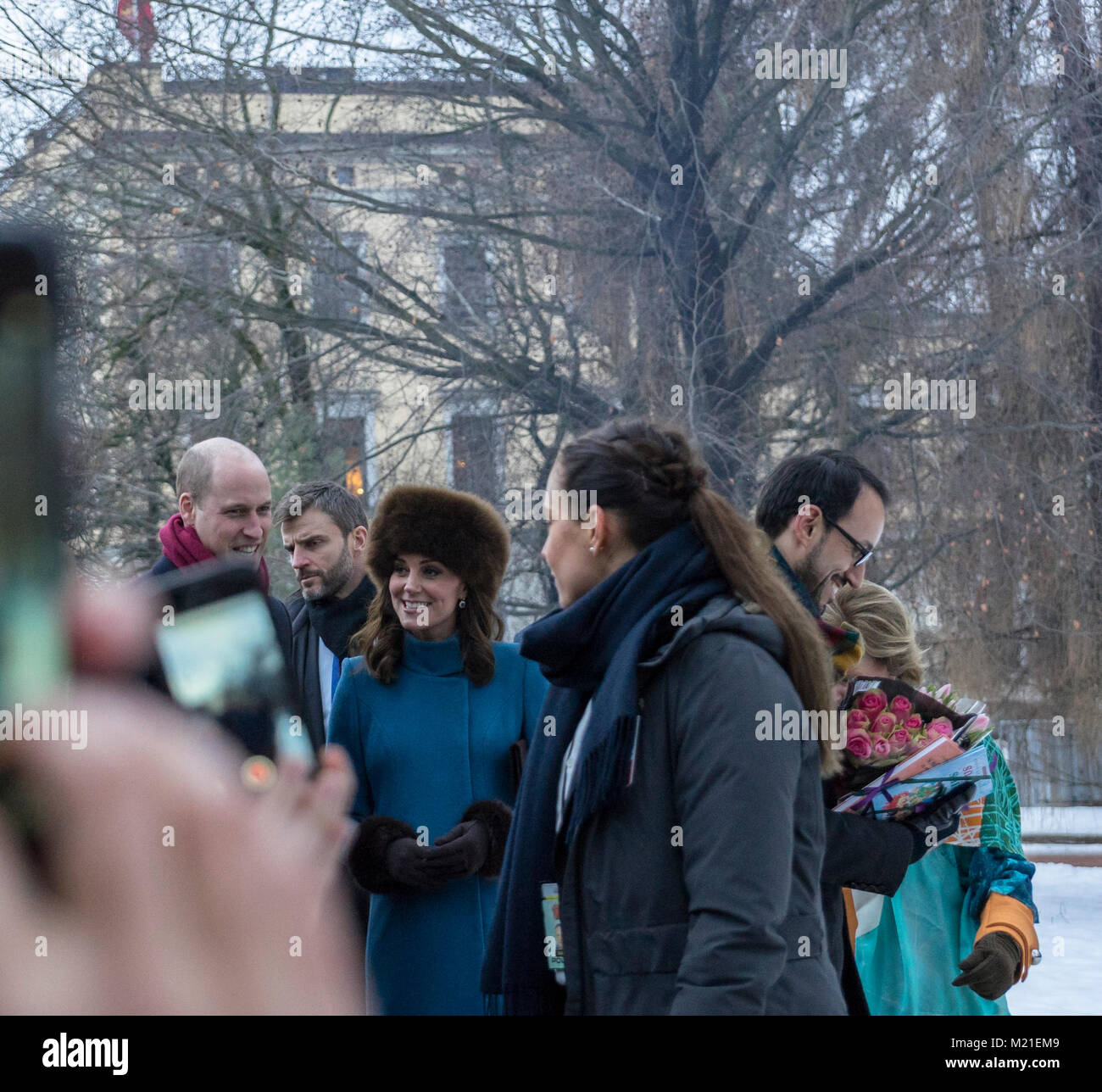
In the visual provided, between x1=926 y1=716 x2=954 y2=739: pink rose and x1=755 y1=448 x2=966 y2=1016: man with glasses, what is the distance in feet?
0.47

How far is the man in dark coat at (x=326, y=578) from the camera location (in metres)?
3.54

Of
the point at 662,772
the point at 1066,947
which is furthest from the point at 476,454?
the point at 662,772

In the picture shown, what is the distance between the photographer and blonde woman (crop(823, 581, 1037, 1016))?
2893mm

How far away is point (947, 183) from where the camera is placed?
294 inches

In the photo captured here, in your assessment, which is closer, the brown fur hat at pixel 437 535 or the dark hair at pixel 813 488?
the dark hair at pixel 813 488

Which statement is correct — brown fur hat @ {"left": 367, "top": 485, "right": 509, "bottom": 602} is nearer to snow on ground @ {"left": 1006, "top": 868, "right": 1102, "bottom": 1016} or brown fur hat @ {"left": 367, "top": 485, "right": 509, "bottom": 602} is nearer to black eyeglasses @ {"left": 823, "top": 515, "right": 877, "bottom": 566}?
black eyeglasses @ {"left": 823, "top": 515, "right": 877, "bottom": 566}

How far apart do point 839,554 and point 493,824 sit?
0.98 metres

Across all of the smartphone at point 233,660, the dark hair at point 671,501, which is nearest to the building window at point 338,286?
the dark hair at point 671,501

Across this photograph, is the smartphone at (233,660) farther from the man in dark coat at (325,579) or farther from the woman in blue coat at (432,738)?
the man in dark coat at (325,579)

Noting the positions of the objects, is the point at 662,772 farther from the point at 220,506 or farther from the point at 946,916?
the point at 220,506

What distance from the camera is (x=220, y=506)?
11.1ft

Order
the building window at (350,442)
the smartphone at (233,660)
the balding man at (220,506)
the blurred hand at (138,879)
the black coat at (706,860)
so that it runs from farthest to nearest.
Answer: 1. the building window at (350,442)
2. the balding man at (220,506)
3. the black coat at (706,860)
4. the smartphone at (233,660)
5. the blurred hand at (138,879)
